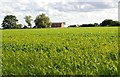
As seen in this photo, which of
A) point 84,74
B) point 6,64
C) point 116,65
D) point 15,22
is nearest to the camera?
point 84,74

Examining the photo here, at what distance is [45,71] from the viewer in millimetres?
10625

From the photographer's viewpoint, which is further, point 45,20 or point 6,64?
point 45,20

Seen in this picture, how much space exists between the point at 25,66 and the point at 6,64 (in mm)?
1039

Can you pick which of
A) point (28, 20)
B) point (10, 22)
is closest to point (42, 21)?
point (28, 20)

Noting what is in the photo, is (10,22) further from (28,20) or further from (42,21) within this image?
(42,21)

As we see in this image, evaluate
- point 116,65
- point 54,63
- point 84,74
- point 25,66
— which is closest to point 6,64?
point 25,66

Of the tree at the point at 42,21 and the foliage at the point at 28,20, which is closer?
the tree at the point at 42,21

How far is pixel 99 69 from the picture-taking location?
10.6 metres

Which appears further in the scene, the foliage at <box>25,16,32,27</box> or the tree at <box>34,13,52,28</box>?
the foliage at <box>25,16,32,27</box>

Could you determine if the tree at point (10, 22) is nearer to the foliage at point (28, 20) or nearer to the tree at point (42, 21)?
the foliage at point (28, 20)

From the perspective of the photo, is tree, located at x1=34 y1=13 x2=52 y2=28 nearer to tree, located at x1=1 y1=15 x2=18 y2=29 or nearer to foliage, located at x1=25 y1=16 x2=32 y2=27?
foliage, located at x1=25 y1=16 x2=32 y2=27

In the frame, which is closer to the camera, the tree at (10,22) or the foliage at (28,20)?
the tree at (10,22)

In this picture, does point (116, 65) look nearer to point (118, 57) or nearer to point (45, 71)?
point (118, 57)

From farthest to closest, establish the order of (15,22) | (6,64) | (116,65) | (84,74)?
(15,22), (6,64), (116,65), (84,74)
